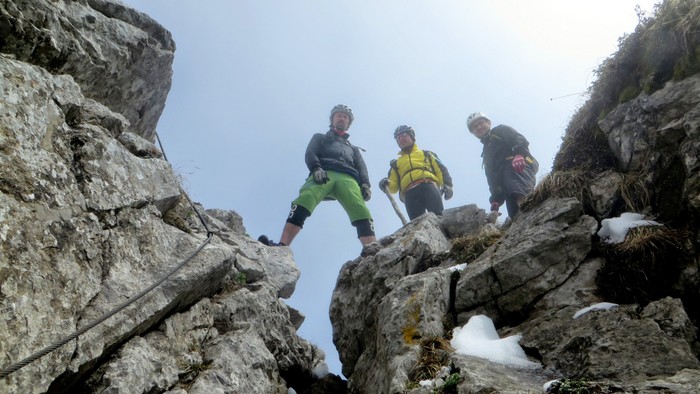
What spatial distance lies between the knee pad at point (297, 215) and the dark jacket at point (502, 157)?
4.79m

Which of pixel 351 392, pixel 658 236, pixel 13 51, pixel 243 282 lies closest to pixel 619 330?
pixel 658 236

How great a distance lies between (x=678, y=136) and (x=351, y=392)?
19.9 ft

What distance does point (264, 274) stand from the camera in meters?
9.93

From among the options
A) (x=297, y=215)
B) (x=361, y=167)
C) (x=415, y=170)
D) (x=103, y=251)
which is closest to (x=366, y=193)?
(x=361, y=167)

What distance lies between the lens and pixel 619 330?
5.63 meters

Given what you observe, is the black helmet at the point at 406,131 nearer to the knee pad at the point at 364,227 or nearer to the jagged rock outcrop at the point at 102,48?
the knee pad at the point at 364,227

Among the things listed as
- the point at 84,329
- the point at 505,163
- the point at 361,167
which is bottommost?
the point at 84,329

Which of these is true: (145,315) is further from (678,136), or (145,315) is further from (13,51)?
(678,136)

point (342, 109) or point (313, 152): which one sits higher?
point (342, 109)

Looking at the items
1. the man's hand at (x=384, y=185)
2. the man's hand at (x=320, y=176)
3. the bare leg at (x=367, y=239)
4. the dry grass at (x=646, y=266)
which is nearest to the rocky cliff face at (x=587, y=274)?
the dry grass at (x=646, y=266)

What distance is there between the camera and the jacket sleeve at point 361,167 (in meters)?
14.9

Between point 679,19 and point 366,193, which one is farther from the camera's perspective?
point 366,193

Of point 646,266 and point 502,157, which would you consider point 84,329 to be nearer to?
point 646,266

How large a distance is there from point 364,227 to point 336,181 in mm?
1486
